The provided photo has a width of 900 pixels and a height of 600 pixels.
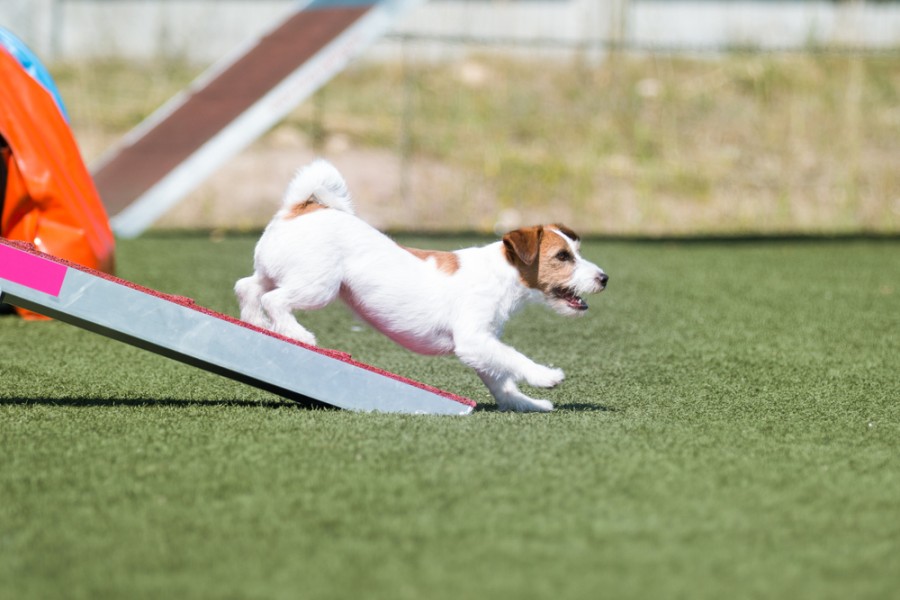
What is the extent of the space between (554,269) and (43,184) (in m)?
3.30

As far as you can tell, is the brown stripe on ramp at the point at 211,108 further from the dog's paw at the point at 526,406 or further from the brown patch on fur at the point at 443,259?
the dog's paw at the point at 526,406

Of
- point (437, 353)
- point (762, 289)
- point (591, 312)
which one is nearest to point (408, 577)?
point (437, 353)

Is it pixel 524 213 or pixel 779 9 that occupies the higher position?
pixel 779 9

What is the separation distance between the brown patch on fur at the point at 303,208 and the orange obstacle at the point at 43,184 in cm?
245

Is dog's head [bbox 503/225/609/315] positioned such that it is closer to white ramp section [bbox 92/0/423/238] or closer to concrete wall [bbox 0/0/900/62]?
white ramp section [bbox 92/0/423/238]

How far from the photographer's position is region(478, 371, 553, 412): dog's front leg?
14.3 feet

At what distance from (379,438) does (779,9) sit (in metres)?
15.3

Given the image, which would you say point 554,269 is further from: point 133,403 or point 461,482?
point 133,403

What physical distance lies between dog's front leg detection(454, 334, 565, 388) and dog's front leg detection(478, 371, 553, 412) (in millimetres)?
159

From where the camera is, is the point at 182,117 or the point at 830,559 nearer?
the point at 830,559

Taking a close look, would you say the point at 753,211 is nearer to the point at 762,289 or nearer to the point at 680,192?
the point at 680,192

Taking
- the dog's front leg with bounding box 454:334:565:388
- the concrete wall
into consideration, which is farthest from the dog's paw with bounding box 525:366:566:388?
the concrete wall

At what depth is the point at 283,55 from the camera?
10.6 m

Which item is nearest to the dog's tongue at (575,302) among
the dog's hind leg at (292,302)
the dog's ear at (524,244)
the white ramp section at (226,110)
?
the dog's ear at (524,244)
